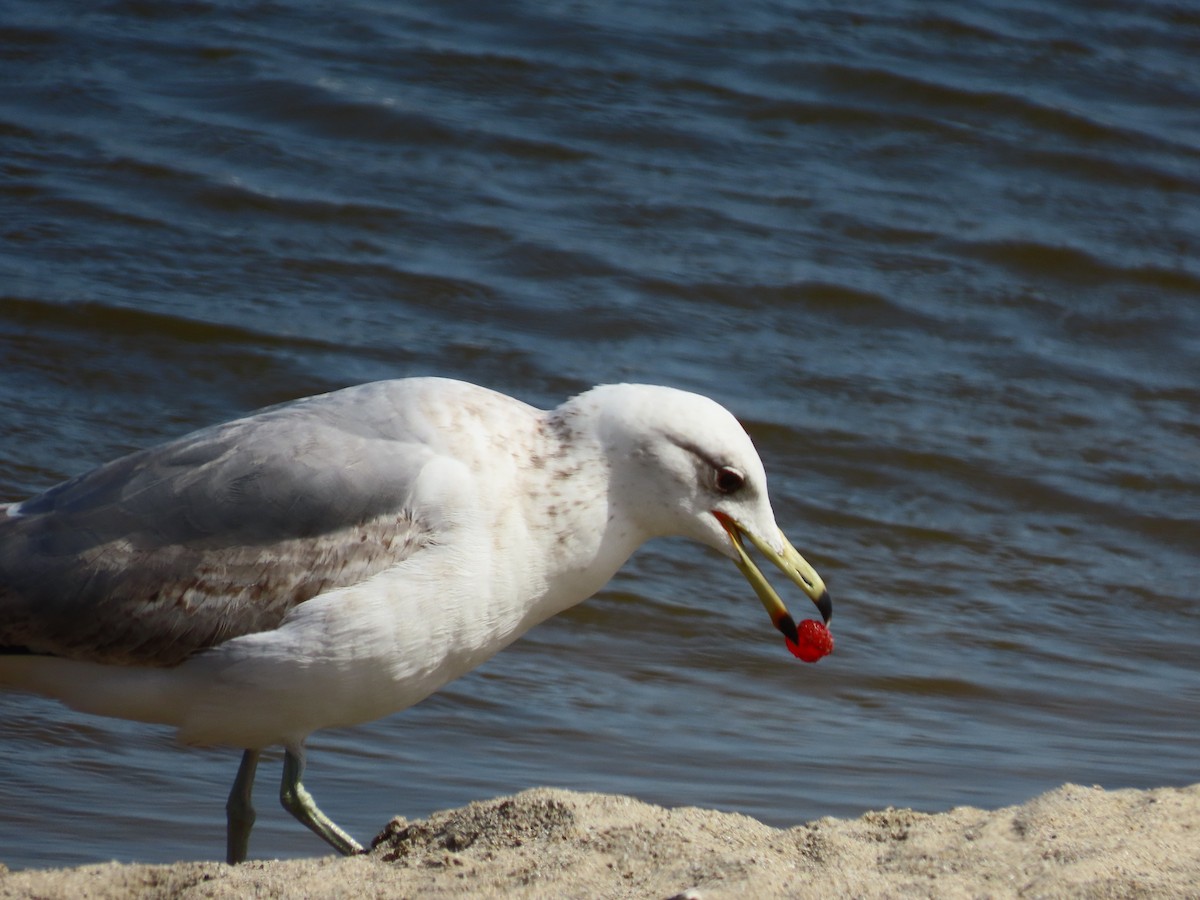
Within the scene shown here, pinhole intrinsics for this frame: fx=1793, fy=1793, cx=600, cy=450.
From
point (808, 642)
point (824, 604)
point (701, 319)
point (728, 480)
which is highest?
point (728, 480)

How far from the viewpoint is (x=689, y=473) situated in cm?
416

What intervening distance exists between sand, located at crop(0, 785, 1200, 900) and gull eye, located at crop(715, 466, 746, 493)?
76cm

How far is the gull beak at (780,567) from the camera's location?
13.9 ft

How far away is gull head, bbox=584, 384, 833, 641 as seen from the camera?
414cm

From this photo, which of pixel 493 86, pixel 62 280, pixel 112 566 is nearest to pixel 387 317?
pixel 62 280

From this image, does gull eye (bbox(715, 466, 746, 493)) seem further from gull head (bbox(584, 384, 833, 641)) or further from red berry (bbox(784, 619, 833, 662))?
red berry (bbox(784, 619, 833, 662))

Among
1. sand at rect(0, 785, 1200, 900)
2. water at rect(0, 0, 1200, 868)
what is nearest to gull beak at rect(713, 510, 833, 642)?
sand at rect(0, 785, 1200, 900)

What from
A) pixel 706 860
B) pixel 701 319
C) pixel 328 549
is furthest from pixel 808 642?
pixel 701 319

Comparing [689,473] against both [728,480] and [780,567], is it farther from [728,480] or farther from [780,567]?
[780,567]

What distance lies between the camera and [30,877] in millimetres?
3643

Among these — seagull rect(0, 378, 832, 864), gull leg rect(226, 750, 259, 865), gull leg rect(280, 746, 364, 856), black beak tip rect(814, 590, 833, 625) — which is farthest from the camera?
black beak tip rect(814, 590, 833, 625)

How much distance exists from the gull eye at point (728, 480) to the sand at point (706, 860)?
76 cm

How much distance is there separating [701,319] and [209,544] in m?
5.48

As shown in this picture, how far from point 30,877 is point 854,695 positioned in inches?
120
